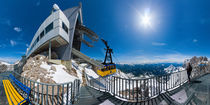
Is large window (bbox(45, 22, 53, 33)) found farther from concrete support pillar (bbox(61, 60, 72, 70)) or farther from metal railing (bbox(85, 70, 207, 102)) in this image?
metal railing (bbox(85, 70, 207, 102))

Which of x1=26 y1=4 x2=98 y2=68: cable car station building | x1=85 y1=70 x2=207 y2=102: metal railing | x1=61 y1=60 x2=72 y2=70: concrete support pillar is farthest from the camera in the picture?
x1=61 y1=60 x2=72 y2=70: concrete support pillar

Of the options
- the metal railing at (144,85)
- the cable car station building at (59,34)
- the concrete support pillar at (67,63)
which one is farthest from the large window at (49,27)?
the metal railing at (144,85)

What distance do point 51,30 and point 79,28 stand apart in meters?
10.9

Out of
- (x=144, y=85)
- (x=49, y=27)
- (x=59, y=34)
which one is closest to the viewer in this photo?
(x=144, y=85)

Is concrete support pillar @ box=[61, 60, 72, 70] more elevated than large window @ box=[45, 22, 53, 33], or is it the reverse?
large window @ box=[45, 22, 53, 33]

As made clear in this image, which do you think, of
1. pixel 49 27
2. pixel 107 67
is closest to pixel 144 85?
pixel 107 67

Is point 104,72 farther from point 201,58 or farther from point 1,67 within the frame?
point 201,58

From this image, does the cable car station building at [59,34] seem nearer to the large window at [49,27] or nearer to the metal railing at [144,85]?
the large window at [49,27]

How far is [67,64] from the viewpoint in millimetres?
17031

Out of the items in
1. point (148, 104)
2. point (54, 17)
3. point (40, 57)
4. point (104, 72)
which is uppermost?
point (54, 17)

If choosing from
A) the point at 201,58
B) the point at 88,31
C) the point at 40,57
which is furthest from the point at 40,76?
→ the point at 201,58

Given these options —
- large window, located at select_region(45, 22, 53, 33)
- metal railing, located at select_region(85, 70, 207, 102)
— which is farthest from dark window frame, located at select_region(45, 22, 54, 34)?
metal railing, located at select_region(85, 70, 207, 102)

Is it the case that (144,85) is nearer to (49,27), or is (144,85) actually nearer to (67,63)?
(67,63)

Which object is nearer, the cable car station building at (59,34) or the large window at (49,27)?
the cable car station building at (59,34)
